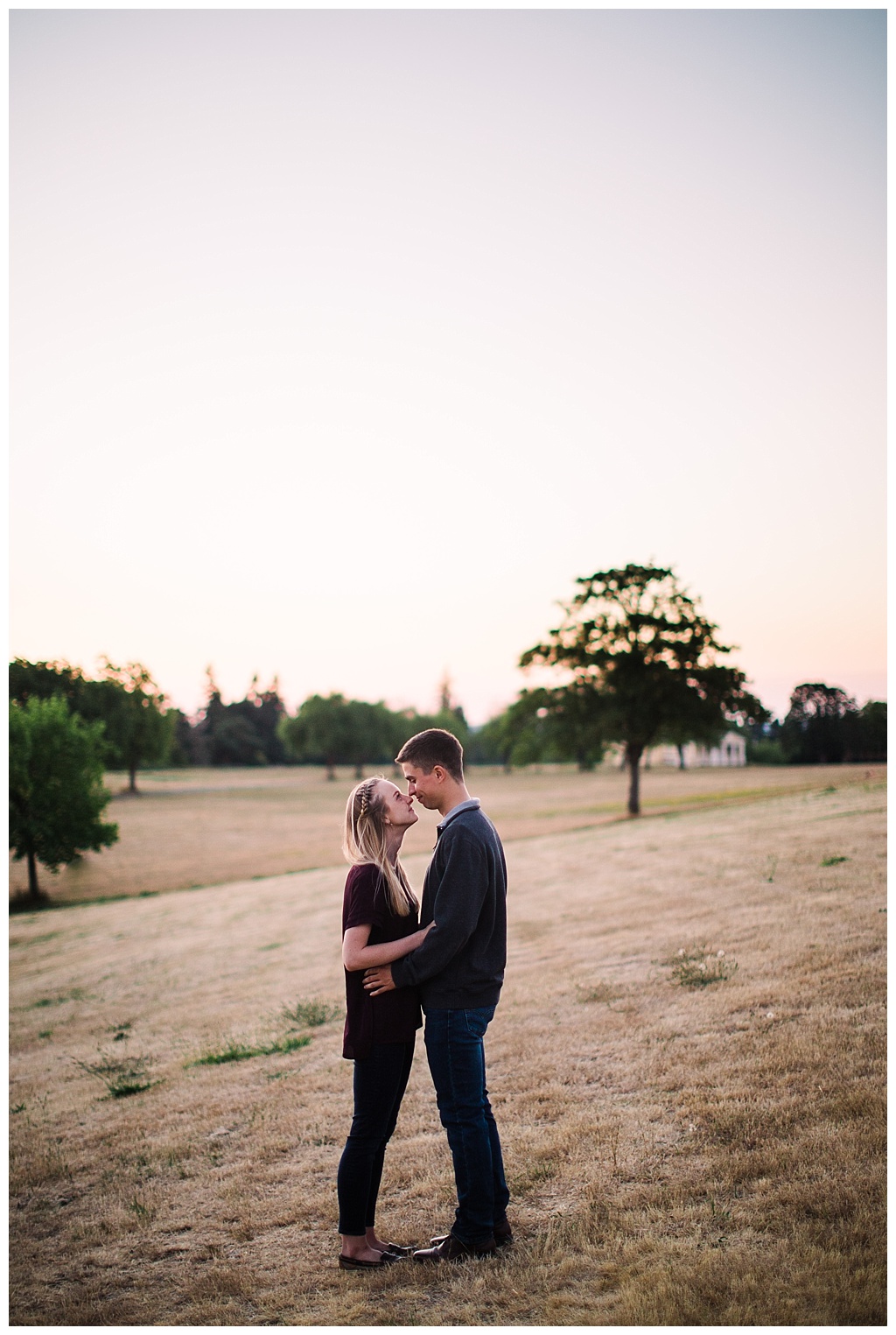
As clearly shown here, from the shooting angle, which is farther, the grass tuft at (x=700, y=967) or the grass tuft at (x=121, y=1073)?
the grass tuft at (x=121, y=1073)

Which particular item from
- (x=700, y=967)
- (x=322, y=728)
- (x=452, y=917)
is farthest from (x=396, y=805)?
(x=322, y=728)

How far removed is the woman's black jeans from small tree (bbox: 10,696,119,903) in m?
29.0

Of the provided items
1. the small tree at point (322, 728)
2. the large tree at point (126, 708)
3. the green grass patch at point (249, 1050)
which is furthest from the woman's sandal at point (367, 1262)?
the small tree at point (322, 728)

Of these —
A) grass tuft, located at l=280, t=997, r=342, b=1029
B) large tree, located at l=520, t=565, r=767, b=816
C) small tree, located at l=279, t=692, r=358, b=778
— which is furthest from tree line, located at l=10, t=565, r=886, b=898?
small tree, located at l=279, t=692, r=358, b=778

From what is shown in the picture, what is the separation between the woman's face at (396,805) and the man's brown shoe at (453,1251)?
213 cm

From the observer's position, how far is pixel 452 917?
3.78 meters

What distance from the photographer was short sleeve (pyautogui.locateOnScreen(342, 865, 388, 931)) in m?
3.91

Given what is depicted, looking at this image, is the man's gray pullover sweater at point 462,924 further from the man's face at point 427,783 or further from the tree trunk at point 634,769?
the tree trunk at point 634,769

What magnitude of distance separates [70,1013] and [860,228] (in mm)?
13716

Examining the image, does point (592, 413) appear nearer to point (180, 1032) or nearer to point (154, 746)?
point (180, 1032)

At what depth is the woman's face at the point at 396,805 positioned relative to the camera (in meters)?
4.07

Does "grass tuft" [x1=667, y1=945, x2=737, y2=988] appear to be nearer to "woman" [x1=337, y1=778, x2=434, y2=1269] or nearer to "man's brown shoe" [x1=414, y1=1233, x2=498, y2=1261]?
"man's brown shoe" [x1=414, y1=1233, x2=498, y2=1261]

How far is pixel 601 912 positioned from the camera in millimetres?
12055

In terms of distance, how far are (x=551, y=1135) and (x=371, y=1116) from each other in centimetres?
187
